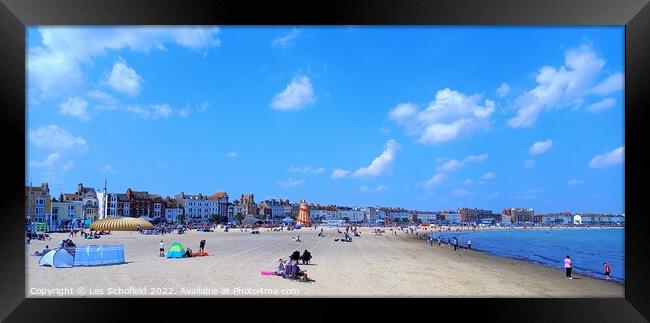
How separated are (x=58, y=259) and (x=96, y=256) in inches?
31.6

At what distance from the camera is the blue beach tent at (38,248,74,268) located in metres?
10.2

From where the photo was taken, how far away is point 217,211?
4747 centimetres

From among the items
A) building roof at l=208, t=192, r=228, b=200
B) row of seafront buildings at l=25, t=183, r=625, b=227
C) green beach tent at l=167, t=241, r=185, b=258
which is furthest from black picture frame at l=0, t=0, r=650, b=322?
building roof at l=208, t=192, r=228, b=200

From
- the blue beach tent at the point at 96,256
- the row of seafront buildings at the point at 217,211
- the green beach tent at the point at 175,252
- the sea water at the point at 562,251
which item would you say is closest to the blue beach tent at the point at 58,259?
the blue beach tent at the point at 96,256

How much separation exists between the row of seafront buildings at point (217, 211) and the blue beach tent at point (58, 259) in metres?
19.5

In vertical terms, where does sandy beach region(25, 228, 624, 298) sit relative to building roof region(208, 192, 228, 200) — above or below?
below

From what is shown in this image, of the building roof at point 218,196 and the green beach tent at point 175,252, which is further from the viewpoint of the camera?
the building roof at point 218,196

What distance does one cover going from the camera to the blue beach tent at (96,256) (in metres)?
10.4

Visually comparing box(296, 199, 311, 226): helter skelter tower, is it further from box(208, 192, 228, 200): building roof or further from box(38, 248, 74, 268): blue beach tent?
box(38, 248, 74, 268): blue beach tent

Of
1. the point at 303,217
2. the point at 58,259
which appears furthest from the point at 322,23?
the point at 303,217

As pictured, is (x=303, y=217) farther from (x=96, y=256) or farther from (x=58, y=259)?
(x=58, y=259)

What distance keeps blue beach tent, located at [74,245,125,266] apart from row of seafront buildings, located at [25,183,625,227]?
19.4 meters

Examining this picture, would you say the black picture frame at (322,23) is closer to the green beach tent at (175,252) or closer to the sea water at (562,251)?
the sea water at (562,251)

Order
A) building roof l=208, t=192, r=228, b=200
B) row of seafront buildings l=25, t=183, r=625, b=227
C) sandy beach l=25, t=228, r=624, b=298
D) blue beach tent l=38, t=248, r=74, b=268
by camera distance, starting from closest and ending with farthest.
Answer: sandy beach l=25, t=228, r=624, b=298
blue beach tent l=38, t=248, r=74, b=268
row of seafront buildings l=25, t=183, r=625, b=227
building roof l=208, t=192, r=228, b=200
